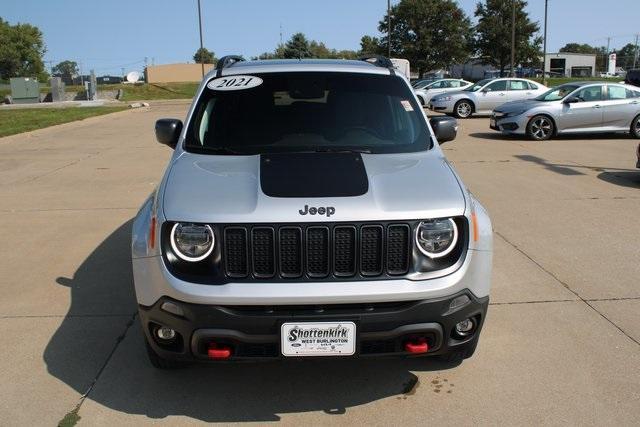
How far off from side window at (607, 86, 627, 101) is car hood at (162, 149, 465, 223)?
13950 mm

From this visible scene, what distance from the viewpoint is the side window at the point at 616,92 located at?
50.4ft

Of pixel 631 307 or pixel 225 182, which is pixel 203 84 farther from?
pixel 631 307

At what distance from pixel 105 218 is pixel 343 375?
475 centimetres

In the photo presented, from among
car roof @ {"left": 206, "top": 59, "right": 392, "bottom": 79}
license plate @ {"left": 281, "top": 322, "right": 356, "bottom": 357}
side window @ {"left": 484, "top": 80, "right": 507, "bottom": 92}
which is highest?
side window @ {"left": 484, "top": 80, "right": 507, "bottom": 92}

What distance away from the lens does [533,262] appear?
18.1ft

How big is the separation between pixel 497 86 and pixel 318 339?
21706 millimetres

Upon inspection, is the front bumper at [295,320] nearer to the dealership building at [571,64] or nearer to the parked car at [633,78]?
the parked car at [633,78]

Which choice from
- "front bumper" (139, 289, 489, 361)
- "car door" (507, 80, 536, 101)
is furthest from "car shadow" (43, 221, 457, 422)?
"car door" (507, 80, 536, 101)

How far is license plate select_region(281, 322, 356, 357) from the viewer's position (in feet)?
9.11

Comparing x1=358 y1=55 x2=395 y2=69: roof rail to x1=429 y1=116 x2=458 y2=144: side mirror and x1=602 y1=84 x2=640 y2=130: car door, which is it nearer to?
x1=429 y1=116 x2=458 y2=144: side mirror

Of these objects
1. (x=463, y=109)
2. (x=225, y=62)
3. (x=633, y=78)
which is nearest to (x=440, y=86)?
(x=463, y=109)

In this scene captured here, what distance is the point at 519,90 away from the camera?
22.4 metres

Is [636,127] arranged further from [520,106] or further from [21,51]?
[21,51]

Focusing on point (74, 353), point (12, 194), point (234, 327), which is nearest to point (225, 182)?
point (234, 327)
